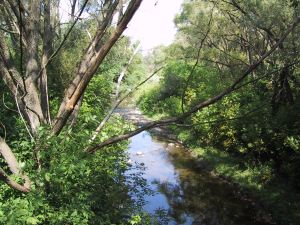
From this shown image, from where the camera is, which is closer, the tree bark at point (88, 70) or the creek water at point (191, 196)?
the tree bark at point (88, 70)

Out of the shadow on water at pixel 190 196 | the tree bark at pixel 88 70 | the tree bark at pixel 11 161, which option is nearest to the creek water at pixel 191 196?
the shadow on water at pixel 190 196

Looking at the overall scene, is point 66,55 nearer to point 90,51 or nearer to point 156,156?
point 156,156

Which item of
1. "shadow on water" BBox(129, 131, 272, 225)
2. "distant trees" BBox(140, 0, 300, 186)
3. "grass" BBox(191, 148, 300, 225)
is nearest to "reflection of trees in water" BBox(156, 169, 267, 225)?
"shadow on water" BBox(129, 131, 272, 225)

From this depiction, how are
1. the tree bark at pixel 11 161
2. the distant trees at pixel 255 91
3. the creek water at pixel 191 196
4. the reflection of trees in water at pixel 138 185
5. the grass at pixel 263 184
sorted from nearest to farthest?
the tree bark at pixel 11 161, the reflection of trees in water at pixel 138 185, the grass at pixel 263 184, the creek water at pixel 191 196, the distant trees at pixel 255 91

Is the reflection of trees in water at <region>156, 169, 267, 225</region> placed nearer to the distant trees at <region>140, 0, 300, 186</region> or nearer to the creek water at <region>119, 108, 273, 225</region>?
the creek water at <region>119, 108, 273, 225</region>

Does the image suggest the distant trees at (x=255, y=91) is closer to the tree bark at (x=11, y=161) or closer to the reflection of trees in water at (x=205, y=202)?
the reflection of trees in water at (x=205, y=202)

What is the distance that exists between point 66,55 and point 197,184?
8006mm

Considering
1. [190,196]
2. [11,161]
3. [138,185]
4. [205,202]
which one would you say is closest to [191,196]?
[190,196]

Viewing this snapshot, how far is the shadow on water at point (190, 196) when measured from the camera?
40.0 ft

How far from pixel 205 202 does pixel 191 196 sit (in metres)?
0.74

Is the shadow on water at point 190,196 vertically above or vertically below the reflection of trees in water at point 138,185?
above

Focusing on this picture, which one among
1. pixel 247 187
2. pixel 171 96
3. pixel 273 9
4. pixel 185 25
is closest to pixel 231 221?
pixel 247 187

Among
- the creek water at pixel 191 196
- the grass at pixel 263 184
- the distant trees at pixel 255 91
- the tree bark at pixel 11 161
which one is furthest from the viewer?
the distant trees at pixel 255 91

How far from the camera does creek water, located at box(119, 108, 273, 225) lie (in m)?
12.2
